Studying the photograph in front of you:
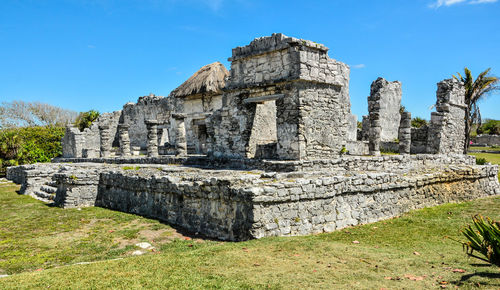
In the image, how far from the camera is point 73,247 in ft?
19.9

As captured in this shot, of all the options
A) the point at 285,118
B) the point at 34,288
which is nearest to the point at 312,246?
the point at 34,288

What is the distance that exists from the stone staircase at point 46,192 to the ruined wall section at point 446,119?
12772 mm

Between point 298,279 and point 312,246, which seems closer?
point 298,279

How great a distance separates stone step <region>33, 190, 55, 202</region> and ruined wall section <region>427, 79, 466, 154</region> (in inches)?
503

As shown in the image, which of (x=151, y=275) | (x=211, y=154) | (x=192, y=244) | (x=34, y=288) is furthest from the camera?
(x=211, y=154)

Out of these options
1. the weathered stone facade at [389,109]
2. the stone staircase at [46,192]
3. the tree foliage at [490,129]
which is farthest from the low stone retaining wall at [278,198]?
the tree foliage at [490,129]

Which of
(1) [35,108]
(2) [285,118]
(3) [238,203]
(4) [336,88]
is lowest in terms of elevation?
(3) [238,203]

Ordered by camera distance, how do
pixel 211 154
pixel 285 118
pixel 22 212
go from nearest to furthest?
pixel 22 212 < pixel 285 118 < pixel 211 154

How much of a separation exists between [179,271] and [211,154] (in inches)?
322

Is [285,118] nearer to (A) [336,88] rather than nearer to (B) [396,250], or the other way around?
(A) [336,88]

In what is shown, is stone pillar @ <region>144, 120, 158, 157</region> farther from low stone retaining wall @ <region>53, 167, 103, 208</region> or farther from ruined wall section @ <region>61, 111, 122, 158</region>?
ruined wall section @ <region>61, 111, 122, 158</region>

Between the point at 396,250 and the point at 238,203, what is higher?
the point at 238,203

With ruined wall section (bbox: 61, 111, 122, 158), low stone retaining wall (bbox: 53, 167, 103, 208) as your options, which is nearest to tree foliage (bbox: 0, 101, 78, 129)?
ruined wall section (bbox: 61, 111, 122, 158)

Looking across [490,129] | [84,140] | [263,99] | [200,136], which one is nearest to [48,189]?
[263,99]
